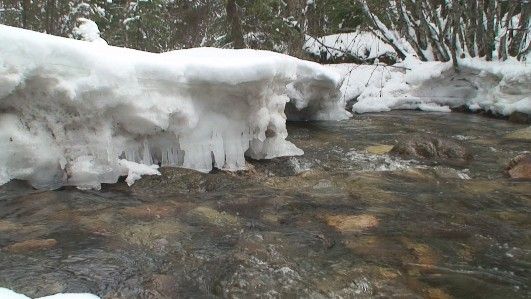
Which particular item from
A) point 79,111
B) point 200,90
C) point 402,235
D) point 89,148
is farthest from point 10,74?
point 402,235

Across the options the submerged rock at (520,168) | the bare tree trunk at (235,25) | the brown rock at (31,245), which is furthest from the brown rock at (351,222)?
the bare tree trunk at (235,25)

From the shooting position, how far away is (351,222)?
2.98m

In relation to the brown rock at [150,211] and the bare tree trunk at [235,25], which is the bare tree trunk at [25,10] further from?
the brown rock at [150,211]

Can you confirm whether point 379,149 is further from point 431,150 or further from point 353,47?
point 353,47

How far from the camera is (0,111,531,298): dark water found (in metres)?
2.18

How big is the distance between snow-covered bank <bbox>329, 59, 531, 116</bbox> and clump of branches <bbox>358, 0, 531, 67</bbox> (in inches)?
13.9

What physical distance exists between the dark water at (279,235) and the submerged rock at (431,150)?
21.8 inches

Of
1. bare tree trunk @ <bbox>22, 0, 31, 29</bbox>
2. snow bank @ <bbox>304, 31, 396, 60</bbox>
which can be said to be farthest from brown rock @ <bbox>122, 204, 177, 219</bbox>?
snow bank @ <bbox>304, 31, 396, 60</bbox>

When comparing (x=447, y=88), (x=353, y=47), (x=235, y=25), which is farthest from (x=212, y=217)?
(x=353, y=47)

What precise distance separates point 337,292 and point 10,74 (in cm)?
255

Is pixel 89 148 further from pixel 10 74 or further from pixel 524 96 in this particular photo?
pixel 524 96

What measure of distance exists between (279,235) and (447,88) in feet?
27.2

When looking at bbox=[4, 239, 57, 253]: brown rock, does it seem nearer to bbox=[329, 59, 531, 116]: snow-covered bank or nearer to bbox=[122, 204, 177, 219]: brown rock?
bbox=[122, 204, 177, 219]: brown rock

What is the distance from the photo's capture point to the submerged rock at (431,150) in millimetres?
4922
